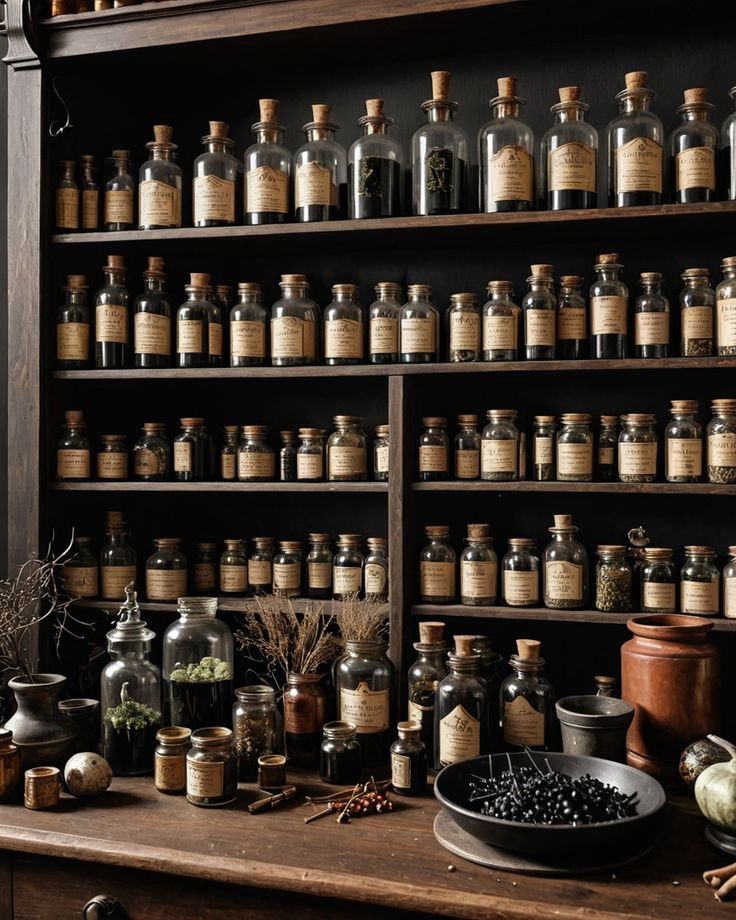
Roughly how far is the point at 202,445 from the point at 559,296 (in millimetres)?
883

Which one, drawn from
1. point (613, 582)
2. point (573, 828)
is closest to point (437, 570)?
point (613, 582)

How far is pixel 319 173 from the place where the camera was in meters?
2.09

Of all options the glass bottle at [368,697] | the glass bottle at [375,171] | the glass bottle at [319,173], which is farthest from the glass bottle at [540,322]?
the glass bottle at [368,697]

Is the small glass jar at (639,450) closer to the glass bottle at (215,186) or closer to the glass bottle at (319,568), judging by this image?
the glass bottle at (319,568)

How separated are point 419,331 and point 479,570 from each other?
1.73 feet

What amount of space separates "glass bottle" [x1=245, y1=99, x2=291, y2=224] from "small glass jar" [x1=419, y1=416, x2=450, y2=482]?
57 centimetres

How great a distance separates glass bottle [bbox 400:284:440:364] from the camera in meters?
2.06

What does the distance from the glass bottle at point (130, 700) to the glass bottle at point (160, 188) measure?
84 cm

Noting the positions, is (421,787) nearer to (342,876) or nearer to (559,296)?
(342,876)

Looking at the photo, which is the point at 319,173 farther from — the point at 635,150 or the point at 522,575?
the point at 522,575

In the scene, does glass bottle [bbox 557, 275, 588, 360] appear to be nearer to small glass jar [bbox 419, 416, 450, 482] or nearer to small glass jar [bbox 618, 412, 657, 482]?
small glass jar [bbox 618, 412, 657, 482]

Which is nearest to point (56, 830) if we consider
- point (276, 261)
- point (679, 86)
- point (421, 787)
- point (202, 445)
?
point (421, 787)

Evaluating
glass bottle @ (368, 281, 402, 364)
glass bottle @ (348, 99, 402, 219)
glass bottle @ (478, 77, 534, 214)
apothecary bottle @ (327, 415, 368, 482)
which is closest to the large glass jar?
apothecary bottle @ (327, 415, 368, 482)

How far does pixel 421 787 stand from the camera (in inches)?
70.6
